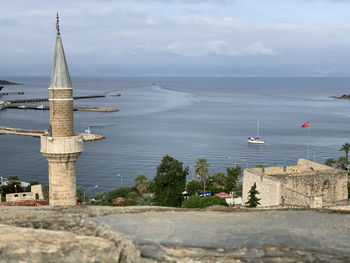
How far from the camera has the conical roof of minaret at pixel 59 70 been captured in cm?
1521

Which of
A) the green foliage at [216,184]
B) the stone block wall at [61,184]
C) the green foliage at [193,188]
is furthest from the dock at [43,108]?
the stone block wall at [61,184]

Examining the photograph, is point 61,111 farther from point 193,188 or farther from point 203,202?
point 193,188

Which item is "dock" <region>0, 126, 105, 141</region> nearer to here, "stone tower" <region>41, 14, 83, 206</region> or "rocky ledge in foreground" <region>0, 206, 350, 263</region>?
"stone tower" <region>41, 14, 83, 206</region>

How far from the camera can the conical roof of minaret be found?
15.2 meters

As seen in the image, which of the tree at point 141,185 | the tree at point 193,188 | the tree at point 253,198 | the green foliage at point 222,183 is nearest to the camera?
the tree at point 253,198

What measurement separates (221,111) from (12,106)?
76792 mm

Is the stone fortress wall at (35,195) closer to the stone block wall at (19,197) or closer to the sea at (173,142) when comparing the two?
the stone block wall at (19,197)

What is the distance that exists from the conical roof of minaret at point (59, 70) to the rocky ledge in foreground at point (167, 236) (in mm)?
7185

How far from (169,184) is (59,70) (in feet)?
54.2

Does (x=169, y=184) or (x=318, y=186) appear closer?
(x=318, y=186)

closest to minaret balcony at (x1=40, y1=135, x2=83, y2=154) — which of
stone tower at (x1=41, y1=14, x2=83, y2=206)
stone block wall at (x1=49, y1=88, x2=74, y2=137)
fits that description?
stone tower at (x1=41, y1=14, x2=83, y2=206)

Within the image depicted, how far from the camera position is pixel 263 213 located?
928cm

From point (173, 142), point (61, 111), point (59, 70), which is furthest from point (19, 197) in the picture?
point (173, 142)

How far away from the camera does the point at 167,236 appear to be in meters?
7.34
